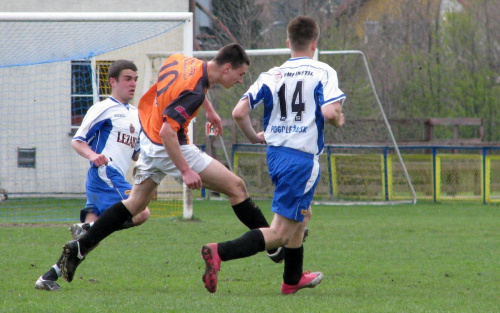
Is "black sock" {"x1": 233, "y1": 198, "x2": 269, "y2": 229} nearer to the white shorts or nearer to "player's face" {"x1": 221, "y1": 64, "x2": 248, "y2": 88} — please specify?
the white shorts

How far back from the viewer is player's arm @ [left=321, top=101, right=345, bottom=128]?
524 cm

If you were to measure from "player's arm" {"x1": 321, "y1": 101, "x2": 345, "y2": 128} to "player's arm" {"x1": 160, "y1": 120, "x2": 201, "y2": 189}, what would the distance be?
0.98 meters

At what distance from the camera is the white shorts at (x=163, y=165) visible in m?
5.77

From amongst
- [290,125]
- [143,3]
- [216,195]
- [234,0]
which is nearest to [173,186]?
[216,195]

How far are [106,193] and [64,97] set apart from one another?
366 inches

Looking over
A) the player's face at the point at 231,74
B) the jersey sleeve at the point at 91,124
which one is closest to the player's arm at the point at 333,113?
the player's face at the point at 231,74

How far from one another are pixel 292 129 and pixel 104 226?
62.0 inches

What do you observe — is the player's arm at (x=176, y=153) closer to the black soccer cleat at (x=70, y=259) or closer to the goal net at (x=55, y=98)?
the black soccer cleat at (x=70, y=259)

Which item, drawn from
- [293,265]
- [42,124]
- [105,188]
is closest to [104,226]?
[105,188]

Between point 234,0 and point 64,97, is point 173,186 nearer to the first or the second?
point 64,97

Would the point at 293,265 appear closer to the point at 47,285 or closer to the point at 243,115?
the point at 243,115

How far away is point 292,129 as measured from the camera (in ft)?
18.5

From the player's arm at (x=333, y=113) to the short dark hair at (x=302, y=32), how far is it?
24.7 inches

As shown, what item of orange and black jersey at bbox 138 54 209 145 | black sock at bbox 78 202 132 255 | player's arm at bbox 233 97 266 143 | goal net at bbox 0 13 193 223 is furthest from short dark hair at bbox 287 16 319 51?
goal net at bbox 0 13 193 223
